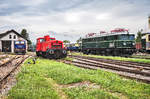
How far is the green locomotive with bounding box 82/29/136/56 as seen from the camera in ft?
69.6

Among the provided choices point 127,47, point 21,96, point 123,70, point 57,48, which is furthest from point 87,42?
point 21,96

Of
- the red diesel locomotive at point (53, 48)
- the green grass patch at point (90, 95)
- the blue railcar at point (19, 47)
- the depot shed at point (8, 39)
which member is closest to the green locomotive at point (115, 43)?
the red diesel locomotive at point (53, 48)

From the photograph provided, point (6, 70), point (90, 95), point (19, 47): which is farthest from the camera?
point (19, 47)

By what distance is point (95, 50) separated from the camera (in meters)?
26.6

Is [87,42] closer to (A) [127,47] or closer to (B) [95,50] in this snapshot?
(B) [95,50]

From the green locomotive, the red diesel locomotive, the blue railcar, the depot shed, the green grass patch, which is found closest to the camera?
the green grass patch

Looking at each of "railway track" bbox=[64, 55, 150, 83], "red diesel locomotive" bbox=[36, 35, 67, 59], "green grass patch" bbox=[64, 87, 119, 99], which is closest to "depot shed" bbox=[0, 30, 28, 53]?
"red diesel locomotive" bbox=[36, 35, 67, 59]

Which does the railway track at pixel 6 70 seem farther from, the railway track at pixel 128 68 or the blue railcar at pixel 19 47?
the blue railcar at pixel 19 47

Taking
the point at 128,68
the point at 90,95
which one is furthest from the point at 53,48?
the point at 90,95

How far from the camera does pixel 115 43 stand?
21.8 m

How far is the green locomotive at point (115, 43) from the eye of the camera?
835 inches

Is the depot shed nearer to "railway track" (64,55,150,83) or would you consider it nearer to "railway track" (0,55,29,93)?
"railway track" (0,55,29,93)

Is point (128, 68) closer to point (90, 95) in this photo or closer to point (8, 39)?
point (90, 95)

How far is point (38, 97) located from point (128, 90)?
118 inches
